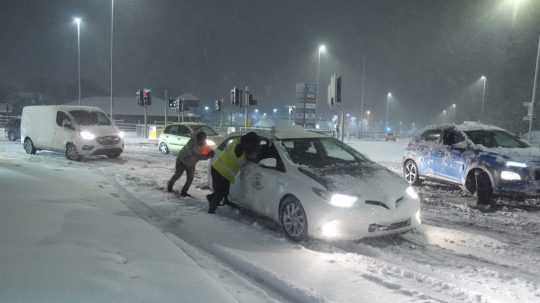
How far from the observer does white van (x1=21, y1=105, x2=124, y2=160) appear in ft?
50.3

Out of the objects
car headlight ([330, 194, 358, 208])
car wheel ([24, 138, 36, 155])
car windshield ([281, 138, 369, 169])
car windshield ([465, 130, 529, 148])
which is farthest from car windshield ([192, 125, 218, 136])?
car headlight ([330, 194, 358, 208])

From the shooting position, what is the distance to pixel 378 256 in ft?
18.1

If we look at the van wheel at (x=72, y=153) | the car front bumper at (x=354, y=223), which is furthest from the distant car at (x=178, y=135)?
the car front bumper at (x=354, y=223)

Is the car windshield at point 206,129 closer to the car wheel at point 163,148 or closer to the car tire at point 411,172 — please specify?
the car wheel at point 163,148

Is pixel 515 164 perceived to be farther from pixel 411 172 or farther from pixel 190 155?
pixel 190 155

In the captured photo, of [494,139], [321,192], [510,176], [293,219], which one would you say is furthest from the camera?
[494,139]

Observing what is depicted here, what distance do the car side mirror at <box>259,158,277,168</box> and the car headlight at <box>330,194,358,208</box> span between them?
133 centimetres

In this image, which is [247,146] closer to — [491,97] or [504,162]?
[504,162]

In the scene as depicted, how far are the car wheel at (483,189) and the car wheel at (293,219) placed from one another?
5.02 meters

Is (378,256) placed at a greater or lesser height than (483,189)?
lesser

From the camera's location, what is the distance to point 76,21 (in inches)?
1249

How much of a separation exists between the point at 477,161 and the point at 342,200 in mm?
5134

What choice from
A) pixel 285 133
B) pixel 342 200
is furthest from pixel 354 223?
pixel 285 133

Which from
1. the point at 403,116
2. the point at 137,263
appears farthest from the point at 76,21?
the point at 403,116
